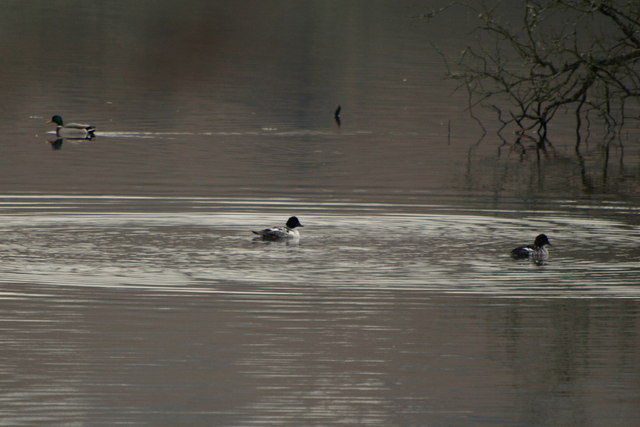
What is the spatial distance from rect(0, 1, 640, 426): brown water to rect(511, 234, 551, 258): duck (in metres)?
0.21

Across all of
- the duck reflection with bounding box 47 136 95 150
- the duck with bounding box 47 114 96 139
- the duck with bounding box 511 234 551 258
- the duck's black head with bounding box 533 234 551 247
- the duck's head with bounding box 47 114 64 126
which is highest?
the duck's head with bounding box 47 114 64 126

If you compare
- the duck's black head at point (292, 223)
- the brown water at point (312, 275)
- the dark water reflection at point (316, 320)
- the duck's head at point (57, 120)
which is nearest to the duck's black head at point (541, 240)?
the dark water reflection at point (316, 320)

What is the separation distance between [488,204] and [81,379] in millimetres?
13083

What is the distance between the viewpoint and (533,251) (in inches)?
685

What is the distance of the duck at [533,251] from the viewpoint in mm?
17328

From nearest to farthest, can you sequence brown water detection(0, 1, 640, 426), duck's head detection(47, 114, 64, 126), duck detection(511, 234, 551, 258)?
brown water detection(0, 1, 640, 426) → duck detection(511, 234, 551, 258) → duck's head detection(47, 114, 64, 126)

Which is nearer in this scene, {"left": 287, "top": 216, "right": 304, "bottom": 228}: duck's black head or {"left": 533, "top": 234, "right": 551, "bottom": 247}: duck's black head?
{"left": 533, "top": 234, "right": 551, "bottom": 247}: duck's black head

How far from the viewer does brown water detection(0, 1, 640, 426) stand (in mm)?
10742

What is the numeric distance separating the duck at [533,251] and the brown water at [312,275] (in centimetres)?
21

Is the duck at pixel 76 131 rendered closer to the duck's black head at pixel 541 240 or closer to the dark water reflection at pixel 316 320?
the dark water reflection at pixel 316 320

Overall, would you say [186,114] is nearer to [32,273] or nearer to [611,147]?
[611,147]

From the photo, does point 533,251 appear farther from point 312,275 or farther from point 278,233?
point 278,233

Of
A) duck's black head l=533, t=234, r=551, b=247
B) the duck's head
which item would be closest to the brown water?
duck's black head l=533, t=234, r=551, b=247

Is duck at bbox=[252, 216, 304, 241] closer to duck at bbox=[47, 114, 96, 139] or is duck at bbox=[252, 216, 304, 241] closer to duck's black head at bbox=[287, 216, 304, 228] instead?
duck's black head at bbox=[287, 216, 304, 228]
